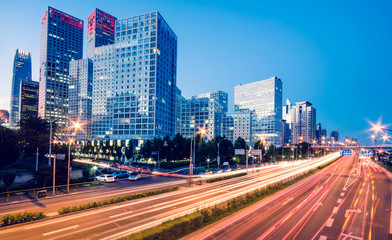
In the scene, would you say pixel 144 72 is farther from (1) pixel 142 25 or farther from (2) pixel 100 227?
(2) pixel 100 227

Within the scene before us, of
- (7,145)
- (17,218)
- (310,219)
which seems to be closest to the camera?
(17,218)

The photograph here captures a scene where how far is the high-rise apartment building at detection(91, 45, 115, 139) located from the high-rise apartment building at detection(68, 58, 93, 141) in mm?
41422

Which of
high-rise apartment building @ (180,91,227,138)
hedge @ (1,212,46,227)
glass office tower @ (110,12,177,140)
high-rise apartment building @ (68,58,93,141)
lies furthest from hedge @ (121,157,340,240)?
high-rise apartment building @ (68,58,93,141)

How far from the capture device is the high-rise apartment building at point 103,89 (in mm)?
141250

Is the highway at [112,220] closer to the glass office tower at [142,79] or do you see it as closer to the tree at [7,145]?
the tree at [7,145]

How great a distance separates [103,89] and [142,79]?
4378 centimetres

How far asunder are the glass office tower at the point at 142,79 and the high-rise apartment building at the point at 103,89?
57.7 feet

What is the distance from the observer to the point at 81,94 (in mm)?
188125

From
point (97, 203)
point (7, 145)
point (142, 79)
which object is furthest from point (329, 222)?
point (142, 79)

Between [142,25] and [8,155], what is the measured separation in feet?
316

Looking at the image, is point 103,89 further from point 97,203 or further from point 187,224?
point 187,224

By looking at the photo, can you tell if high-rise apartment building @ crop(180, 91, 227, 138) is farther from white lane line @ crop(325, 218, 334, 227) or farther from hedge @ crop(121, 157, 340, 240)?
white lane line @ crop(325, 218, 334, 227)

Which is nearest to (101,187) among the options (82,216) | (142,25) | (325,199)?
(82,216)

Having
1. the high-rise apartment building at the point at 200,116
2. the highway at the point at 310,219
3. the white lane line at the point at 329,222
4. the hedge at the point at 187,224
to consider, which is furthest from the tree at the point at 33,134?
the high-rise apartment building at the point at 200,116
